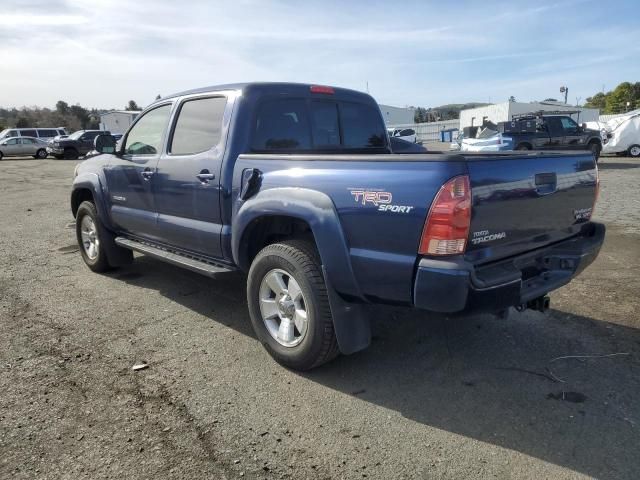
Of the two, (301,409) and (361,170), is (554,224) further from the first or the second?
(301,409)

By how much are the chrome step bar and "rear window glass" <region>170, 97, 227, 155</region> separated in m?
0.94

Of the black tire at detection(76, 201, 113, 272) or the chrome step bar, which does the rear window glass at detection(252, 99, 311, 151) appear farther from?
the black tire at detection(76, 201, 113, 272)

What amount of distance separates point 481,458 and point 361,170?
168 cm

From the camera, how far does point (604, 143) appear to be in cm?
2205

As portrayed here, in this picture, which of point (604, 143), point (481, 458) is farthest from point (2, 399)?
point (604, 143)

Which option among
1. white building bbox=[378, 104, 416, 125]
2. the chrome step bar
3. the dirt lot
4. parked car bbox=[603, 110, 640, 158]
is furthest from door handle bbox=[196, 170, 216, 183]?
white building bbox=[378, 104, 416, 125]

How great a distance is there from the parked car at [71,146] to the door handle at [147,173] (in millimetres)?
28194

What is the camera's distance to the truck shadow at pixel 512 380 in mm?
2643

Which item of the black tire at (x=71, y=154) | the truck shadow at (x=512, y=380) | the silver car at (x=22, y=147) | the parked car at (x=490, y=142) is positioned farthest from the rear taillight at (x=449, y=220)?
the silver car at (x=22, y=147)

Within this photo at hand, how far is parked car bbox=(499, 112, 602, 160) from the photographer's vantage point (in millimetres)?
17281

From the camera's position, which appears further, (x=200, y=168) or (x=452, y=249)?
(x=200, y=168)

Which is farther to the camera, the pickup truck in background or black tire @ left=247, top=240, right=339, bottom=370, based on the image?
the pickup truck in background

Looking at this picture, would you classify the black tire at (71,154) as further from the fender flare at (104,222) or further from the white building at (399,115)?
the white building at (399,115)

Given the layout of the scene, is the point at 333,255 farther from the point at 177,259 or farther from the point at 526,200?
the point at 177,259
